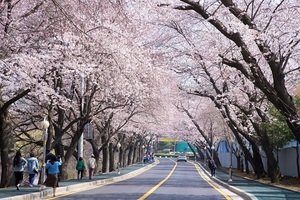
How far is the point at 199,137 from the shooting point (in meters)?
76.1

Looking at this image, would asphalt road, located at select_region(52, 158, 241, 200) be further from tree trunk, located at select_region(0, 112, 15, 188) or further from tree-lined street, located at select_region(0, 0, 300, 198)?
tree trunk, located at select_region(0, 112, 15, 188)

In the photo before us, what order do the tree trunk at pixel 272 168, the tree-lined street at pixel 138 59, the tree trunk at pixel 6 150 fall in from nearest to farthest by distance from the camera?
the tree-lined street at pixel 138 59 < the tree trunk at pixel 6 150 < the tree trunk at pixel 272 168

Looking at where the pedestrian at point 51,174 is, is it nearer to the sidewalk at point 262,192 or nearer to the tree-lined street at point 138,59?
the tree-lined street at point 138,59

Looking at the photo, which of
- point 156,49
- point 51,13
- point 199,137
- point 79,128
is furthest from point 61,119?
point 199,137

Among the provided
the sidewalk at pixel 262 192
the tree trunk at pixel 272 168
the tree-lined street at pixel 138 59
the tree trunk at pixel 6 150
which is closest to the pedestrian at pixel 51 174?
the tree-lined street at pixel 138 59

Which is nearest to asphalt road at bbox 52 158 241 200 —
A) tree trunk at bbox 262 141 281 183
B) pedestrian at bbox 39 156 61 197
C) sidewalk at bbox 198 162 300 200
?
sidewalk at bbox 198 162 300 200

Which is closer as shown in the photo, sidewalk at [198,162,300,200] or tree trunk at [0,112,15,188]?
sidewalk at [198,162,300,200]

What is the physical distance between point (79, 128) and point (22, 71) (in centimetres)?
1142

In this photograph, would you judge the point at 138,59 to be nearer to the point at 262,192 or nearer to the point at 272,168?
the point at 262,192

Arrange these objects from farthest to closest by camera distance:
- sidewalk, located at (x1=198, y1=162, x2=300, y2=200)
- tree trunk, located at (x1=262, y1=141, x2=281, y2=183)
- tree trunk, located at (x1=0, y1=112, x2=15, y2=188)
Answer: tree trunk, located at (x1=262, y1=141, x2=281, y2=183) → tree trunk, located at (x1=0, y1=112, x2=15, y2=188) → sidewalk, located at (x1=198, y1=162, x2=300, y2=200)

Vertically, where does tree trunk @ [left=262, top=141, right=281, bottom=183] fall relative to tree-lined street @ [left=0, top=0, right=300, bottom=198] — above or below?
below

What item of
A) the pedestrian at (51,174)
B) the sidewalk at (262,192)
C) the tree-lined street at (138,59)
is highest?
the tree-lined street at (138,59)

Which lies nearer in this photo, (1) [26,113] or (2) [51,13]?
(2) [51,13]

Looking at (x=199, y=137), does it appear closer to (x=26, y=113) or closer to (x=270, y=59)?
(x=26, y=113)
